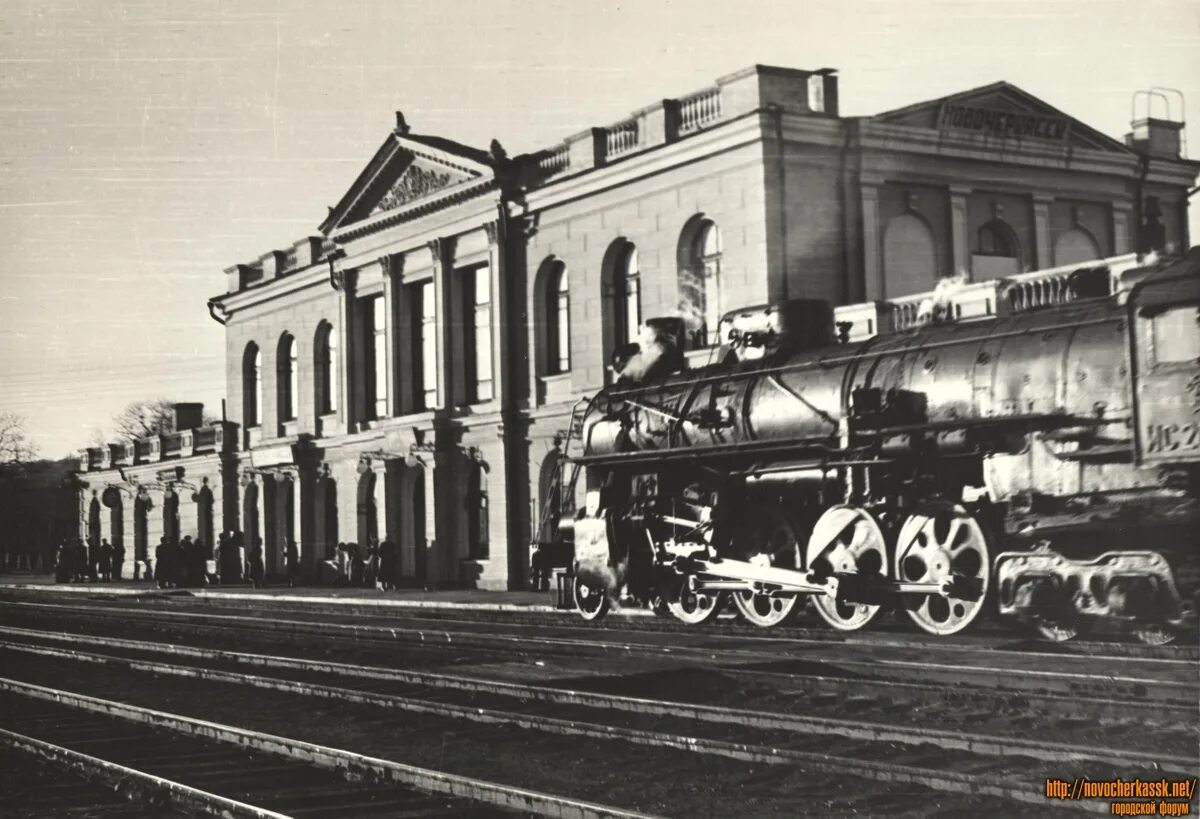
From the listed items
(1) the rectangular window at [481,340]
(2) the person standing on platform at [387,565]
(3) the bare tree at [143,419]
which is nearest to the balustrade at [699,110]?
(1) the rectangular window at [481,340]

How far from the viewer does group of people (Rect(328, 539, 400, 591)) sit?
119ft

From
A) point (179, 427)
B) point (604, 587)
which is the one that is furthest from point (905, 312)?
point (179, 427)

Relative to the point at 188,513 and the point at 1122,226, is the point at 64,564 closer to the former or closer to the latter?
the point at 188,513

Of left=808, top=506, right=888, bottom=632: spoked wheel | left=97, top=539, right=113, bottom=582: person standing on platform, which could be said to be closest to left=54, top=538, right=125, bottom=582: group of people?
left=97, top=539, right=113, bottom=582: person standing on platform

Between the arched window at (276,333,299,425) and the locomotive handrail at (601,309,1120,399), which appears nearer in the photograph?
the locomotive handrail at (601,309,1120,399)

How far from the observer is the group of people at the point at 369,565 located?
36.3 meters

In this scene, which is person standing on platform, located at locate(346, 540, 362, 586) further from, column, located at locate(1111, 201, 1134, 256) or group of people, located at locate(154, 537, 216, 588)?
column, located at locate(1111, 201, 1134, 256)

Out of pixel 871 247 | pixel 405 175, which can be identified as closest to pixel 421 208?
pixel 405 175

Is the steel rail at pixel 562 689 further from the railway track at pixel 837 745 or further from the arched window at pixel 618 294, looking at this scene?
the arched window at pixel 618 294

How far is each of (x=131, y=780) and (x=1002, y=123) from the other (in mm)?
24271

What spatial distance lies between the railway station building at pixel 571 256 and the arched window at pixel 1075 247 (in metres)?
0.04

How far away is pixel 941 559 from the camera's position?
14.2 metres

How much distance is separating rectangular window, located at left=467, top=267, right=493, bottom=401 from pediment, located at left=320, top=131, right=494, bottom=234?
241cm

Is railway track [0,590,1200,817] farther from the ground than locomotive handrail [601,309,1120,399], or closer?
closer
